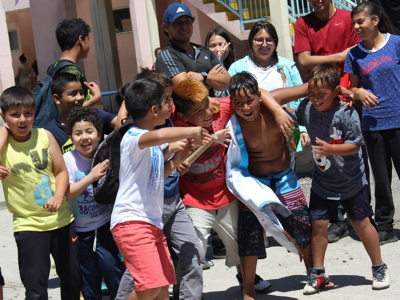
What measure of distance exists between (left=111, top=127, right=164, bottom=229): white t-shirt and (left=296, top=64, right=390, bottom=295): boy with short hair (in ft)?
4.04

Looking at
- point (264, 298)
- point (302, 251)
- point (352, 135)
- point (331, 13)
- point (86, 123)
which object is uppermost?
point (331, 13)

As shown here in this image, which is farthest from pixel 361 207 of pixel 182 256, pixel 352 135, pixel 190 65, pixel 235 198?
pixel 190 65

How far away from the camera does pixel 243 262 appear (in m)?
4.71

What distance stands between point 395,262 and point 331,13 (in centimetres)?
221

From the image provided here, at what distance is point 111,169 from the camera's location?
14.0 feet

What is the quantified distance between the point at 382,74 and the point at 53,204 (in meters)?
2.87

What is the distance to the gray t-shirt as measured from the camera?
15.7 ft

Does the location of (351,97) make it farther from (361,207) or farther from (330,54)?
(330,54)

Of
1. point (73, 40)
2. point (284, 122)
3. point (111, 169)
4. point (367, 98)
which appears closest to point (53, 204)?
point (111, 169)

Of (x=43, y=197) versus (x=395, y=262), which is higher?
(x=43, y=197)

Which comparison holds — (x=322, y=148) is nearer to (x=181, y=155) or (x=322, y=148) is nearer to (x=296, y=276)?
(x=181, y=155)

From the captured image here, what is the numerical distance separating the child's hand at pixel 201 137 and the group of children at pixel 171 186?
0.02 meters

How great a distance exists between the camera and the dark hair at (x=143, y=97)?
407 cm

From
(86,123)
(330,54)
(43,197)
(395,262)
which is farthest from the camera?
(330,54)
